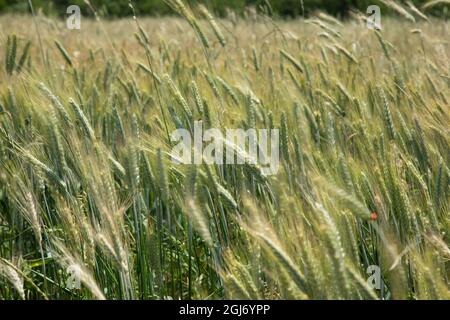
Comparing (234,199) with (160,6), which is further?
(160,6)

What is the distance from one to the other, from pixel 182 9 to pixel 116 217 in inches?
35.0

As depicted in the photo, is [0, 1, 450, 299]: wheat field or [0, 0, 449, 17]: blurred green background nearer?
[0, 1, 450, 299]: wheat field

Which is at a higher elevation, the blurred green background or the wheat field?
the blurred green background

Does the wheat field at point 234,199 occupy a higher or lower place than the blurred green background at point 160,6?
lower

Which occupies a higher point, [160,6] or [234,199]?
[160,6]

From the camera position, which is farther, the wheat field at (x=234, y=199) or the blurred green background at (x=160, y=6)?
the blurred green background at (x=160, y=6)

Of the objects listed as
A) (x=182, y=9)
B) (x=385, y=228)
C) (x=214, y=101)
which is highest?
(x=182, y=9)

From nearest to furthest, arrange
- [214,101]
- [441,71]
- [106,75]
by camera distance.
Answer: [214,101]
[441,71]
[106,75]

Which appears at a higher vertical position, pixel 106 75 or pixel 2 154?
pixel 106 75
